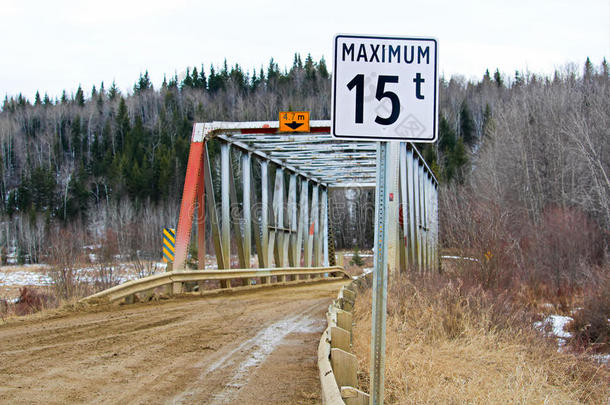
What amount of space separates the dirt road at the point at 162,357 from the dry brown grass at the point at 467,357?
860 millimetres

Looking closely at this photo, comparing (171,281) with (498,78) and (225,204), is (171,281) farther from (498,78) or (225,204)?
(498,78)

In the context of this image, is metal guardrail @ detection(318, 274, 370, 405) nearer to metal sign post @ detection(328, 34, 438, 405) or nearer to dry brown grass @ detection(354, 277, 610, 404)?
metal sign post @ detection(328, 34, 438, 405)

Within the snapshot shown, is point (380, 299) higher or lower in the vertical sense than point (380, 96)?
lower

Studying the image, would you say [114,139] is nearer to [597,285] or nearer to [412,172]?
[412,172]

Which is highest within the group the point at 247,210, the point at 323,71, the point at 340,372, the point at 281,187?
the point at 323,71

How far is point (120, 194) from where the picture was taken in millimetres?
82750


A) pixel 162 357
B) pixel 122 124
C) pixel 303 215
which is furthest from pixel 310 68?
pixel 162 357

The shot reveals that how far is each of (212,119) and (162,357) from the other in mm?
87893

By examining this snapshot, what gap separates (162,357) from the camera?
7.05 m

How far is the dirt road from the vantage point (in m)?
5.45

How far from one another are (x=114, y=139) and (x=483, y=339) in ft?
326

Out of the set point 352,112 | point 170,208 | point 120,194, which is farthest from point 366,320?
point 120,194

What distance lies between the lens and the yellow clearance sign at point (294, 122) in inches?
576

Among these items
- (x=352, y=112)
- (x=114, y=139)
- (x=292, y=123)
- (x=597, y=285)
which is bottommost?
(x=597, y=285)
